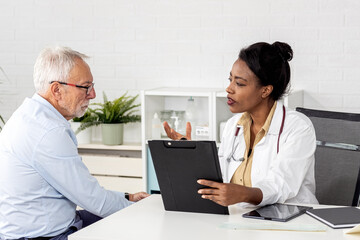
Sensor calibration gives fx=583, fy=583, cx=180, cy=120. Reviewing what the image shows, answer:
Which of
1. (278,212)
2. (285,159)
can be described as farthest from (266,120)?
(278,212)

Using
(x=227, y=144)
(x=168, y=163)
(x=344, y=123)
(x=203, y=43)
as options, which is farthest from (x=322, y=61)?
(x=168, y=163)

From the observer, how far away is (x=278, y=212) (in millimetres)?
2172

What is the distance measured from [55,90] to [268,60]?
968mm

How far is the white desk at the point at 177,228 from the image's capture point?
1.92m

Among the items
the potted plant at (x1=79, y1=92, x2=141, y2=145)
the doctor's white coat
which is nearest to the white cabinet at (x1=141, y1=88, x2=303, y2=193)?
the potted plant at (x1=79, y1=92, x2=141, y2=145)

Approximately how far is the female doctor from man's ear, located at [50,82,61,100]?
0.47 m

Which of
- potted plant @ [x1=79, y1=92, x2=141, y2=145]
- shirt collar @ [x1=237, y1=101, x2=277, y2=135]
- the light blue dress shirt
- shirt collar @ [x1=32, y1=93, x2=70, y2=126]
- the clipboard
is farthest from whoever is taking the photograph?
potted plant @ [x1=79, y1=92, x2=141, y2=145]

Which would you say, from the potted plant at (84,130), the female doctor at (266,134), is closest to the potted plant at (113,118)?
the potted plant at (84,130)

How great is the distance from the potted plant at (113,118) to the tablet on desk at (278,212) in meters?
2.22

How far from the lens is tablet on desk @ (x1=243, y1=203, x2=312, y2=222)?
2096mm

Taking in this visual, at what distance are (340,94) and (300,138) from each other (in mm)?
1549

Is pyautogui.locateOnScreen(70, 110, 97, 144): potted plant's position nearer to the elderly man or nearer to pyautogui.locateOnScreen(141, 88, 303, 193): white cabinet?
pyautogui.locateOnScreen(141, 88, 303, 193): white cabinet

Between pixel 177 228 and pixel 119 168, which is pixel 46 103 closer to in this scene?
pixel 177 228

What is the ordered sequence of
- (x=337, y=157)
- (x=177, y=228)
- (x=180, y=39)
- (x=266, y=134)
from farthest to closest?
(x=180, y=39) → (x=337, y=157) → (x=266, y=134) → (x=177, y=228)
